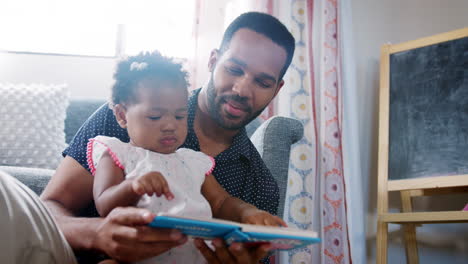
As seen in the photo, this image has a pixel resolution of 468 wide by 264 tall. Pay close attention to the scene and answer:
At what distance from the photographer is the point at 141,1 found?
300cm

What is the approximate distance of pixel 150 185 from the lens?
757mm

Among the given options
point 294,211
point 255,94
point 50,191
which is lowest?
point 294,211

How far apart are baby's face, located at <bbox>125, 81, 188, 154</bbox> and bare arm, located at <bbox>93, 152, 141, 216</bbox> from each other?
0.08m

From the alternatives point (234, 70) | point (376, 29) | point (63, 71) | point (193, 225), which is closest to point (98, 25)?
point (63, 71)

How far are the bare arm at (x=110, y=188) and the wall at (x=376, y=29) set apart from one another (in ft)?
6.85

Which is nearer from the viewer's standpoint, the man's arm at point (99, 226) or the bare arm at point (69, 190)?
the man's arm at point (99, 226)

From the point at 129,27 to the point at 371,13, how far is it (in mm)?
1505

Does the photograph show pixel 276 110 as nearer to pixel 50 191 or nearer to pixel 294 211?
pixel 294 211

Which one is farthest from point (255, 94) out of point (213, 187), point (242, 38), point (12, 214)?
point (12, 214)

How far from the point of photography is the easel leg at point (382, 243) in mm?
2260

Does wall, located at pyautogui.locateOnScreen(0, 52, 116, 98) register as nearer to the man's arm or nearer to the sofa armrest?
the sofa armrest

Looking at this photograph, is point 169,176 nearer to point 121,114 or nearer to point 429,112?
point 121,114

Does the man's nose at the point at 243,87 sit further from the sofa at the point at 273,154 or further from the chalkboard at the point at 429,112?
the chalkboard at the point at 429,112

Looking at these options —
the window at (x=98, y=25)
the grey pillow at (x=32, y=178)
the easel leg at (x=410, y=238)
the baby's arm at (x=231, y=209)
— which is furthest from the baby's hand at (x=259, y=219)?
the window at (x=98, y=25)
